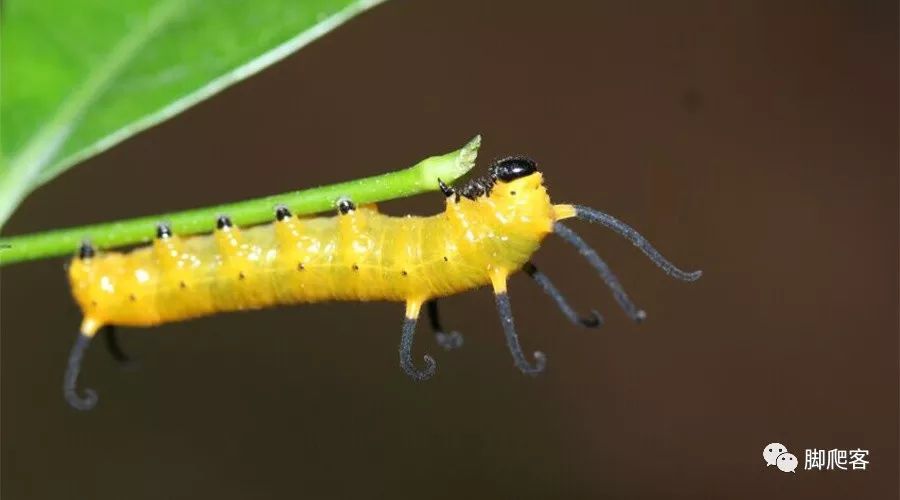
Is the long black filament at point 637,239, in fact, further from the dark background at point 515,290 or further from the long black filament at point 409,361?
the dark background at point 515,290

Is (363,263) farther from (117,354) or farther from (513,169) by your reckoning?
(117,354)

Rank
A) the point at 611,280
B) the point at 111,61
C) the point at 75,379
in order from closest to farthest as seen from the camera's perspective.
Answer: the point at 611,280 → the point at 111,61 → the point at 75,379

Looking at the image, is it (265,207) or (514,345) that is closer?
(265,207)

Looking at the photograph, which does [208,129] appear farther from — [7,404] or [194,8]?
[194,8]

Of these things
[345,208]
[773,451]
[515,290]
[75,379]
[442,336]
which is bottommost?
[75,379]

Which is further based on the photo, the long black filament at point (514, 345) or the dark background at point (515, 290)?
the dark background at point (515, 290)

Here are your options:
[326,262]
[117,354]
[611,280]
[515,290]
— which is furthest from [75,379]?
[515,290]

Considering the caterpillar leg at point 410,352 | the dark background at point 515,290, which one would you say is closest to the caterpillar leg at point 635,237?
the caterpillar leg at point 410,352

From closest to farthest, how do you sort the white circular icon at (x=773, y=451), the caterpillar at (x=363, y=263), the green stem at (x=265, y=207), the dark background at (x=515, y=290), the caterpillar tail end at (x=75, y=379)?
the green stem at (x=265, y=207), the caterpillar at (x=363, y=263), the caterpillar tail end at (x=75, y=379), the white circular icon at (x=773, y=451), the dark background at (x=515, y=290)
